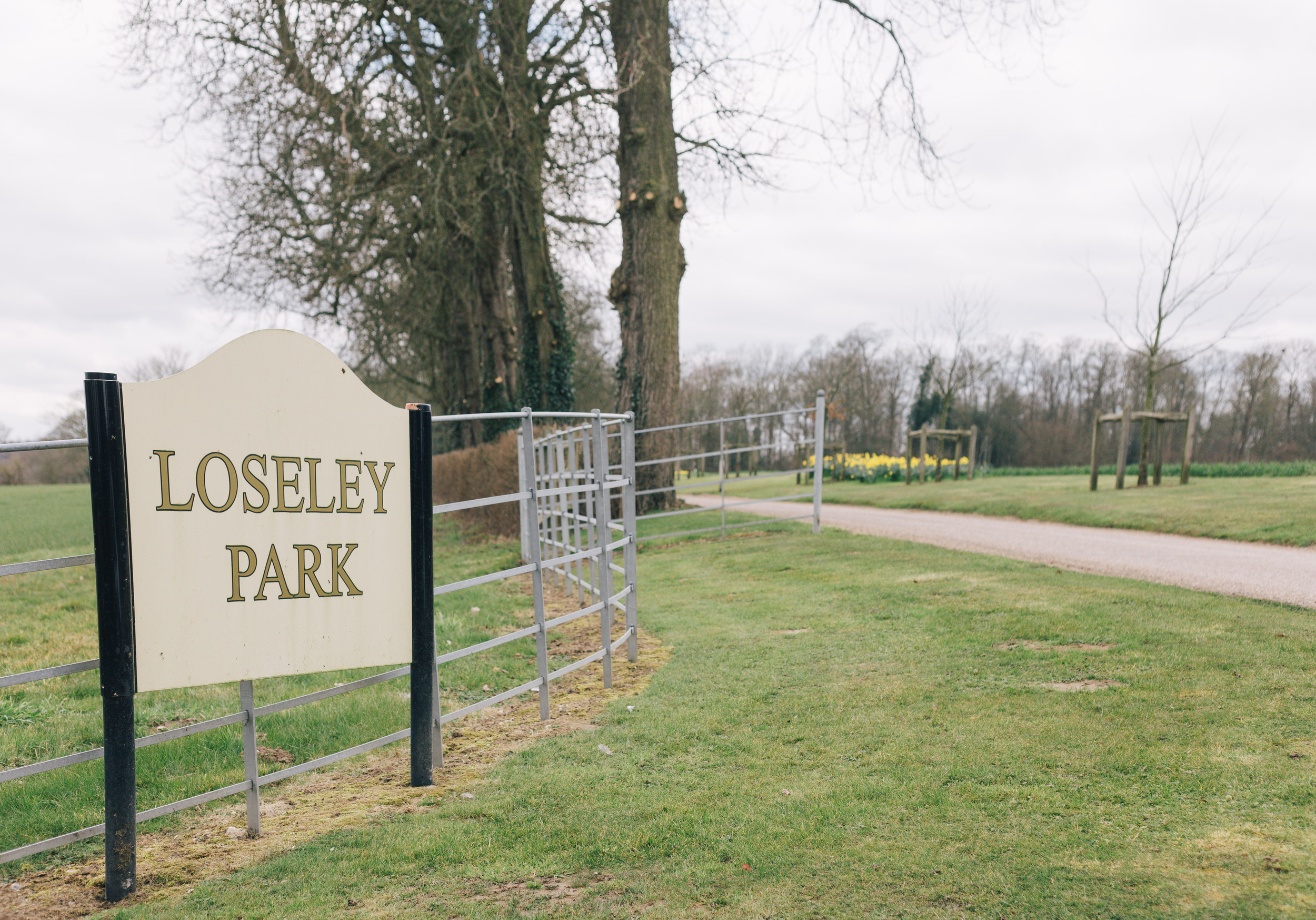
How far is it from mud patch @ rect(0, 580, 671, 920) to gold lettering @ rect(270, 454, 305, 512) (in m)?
1.26

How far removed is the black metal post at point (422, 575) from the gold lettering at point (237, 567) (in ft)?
2.07

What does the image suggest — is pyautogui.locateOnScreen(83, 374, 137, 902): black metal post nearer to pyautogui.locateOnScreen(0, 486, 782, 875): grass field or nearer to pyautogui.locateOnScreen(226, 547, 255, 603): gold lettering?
pyautogui.locateOnScreen(226, 547, 255, 603): gold lettering

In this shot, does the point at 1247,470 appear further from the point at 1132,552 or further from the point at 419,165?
the point at 419,165

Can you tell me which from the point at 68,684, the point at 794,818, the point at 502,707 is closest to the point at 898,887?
the point at 794,818

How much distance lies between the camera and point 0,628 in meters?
7.35

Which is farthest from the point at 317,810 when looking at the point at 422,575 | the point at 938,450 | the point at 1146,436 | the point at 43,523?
the point at 938,450

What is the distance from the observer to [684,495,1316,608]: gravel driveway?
647 cm

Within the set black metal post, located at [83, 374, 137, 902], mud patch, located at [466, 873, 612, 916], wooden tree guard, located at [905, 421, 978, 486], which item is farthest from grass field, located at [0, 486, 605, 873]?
wooden tree guard, located at [905, 421, 978, 486]

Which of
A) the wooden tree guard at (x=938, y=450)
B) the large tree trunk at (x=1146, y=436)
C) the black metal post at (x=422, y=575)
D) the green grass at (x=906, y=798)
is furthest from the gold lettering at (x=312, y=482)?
the wooden tree guard at (x=938, y=450)

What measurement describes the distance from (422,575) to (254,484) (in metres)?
0.78

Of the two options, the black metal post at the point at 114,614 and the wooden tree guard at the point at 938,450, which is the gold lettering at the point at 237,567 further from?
the wooden tree guard at the point at 938,450

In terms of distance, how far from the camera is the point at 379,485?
330cm

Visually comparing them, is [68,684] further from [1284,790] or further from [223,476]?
[1284,790]

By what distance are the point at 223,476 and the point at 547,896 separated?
183 cm
